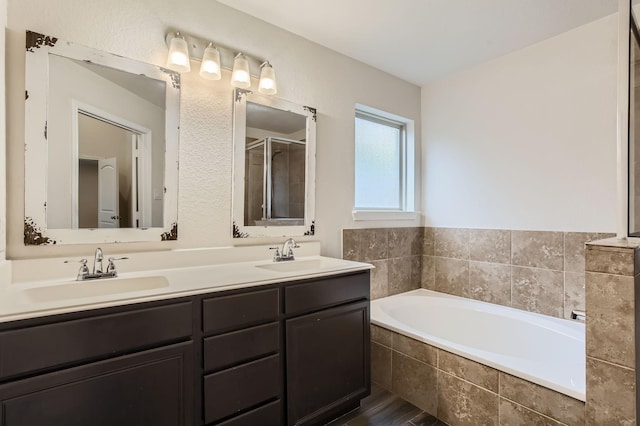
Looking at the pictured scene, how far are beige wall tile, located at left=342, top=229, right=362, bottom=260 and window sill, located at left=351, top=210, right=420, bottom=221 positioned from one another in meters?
0.12

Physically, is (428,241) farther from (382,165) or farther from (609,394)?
(609,394)

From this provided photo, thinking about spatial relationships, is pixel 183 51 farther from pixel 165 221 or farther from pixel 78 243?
pixel 78 243

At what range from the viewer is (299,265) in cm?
213

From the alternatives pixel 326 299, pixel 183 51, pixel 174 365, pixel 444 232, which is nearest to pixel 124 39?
pixel 183 51

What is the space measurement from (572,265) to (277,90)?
7.72ft

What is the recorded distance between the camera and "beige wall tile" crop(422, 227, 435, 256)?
307 centimetres

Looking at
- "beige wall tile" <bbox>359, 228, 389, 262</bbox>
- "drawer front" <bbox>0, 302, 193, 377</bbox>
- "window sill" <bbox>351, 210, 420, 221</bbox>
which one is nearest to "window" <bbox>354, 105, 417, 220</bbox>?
"window sill" <bbox>351, 210, 420, 221</bbox>

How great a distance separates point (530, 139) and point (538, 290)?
112cm

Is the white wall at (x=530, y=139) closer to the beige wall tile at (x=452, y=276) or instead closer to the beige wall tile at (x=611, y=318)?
the beige wall tile at (x=452, y=276)

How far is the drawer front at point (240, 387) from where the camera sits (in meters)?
1.37

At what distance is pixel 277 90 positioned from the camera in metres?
2.21

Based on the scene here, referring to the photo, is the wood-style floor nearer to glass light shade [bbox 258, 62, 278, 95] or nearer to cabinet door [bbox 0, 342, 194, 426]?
cabinet door [bbox 0, 342, 194, 426]

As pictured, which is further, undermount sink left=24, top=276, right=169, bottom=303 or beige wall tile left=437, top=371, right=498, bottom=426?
beige wall tile left=437, top=371, right=498, bottom=426

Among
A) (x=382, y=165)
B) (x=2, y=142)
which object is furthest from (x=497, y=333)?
(x=2, y=142)
